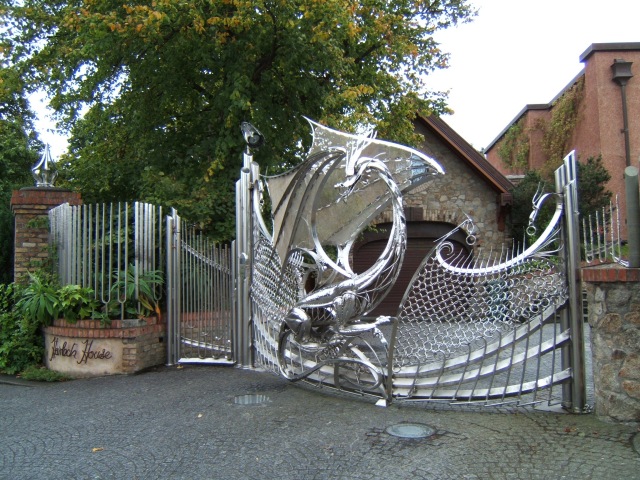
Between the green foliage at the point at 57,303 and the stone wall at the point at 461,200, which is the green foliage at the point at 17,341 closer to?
the green foliage at the point at 57,303

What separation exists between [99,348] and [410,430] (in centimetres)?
472

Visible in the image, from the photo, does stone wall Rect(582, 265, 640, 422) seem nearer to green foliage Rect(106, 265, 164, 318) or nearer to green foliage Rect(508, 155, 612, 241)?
green foliage Rect(106, 265, 164, 318)

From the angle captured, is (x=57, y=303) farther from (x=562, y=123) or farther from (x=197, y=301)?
(x=562, y=123)

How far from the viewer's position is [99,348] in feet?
25.0

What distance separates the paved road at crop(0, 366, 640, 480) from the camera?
4008 mm

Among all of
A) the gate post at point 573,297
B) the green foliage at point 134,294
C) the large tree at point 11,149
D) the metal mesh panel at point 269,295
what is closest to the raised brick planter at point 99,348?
the green foliage at point 134,294

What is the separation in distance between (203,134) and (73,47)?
2.79m

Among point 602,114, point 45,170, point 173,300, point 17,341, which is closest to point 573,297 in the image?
point 173,300

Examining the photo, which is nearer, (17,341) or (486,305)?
(486,305)

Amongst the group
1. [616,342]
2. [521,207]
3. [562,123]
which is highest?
[562,123]

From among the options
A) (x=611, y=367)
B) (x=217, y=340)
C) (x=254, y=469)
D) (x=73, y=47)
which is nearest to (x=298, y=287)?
(x=217, y=340)

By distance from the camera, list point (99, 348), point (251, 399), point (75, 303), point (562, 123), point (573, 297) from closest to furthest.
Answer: point (573, 297) → point (251, 399) → point (99, 348) → point (75, 303) → point (562, 123)

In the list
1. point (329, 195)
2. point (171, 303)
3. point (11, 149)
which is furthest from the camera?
point (11, 149)

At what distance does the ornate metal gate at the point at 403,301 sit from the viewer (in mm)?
5090
